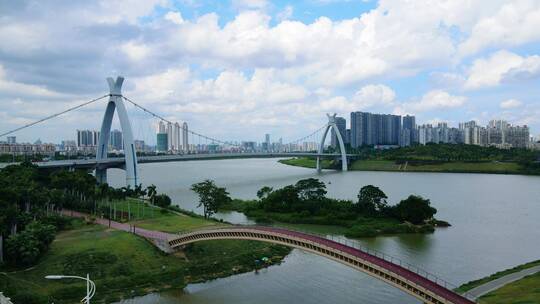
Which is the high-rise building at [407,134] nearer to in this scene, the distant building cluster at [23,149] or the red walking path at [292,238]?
the distant building cluster at [23,149]

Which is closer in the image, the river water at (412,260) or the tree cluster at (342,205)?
the river water at (412,260)

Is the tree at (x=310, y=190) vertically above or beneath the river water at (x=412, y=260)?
above

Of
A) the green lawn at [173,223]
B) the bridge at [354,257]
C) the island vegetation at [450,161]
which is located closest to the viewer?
the bridge at [354,257]

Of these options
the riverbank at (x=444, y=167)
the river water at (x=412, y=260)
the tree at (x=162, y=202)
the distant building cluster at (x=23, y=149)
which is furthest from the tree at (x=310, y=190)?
the distant building cluster at (x=23, y=149)

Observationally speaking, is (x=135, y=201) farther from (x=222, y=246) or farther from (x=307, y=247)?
(x=307, y=247)

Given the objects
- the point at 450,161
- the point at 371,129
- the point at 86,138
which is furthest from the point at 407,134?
the point at 86,138

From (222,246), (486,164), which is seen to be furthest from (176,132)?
(222,246)

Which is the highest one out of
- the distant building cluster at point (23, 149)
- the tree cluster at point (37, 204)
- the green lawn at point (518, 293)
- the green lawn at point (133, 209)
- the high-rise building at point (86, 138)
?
the high-rise building at point (86, 138)
